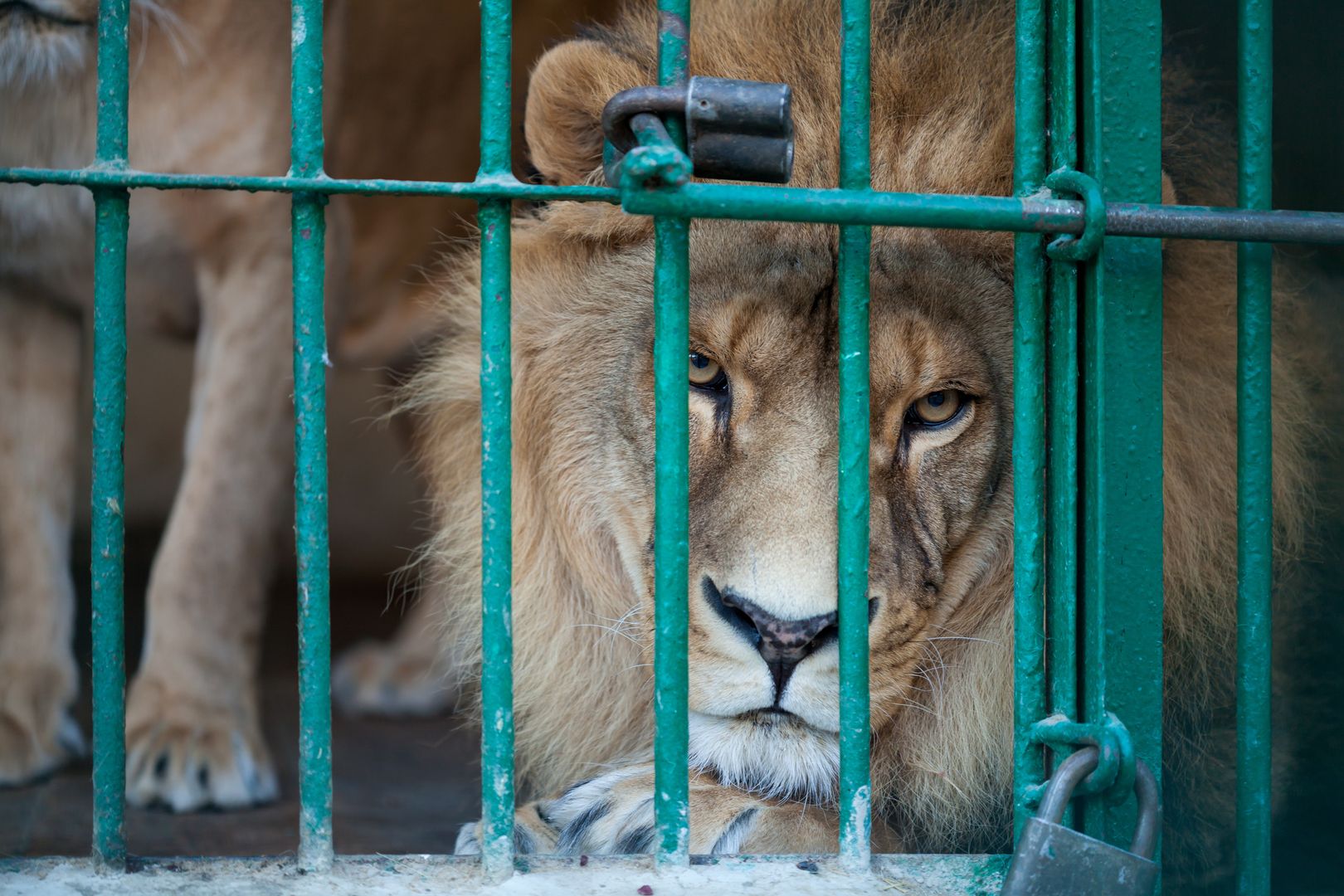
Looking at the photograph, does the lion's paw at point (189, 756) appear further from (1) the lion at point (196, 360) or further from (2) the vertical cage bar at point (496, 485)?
(2) the vertical cage bar at point (496, 485)

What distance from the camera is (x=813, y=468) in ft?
6.97

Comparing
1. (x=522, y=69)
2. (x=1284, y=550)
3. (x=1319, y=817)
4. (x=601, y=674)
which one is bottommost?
(x=1319, y=817)

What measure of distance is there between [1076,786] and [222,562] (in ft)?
6.75

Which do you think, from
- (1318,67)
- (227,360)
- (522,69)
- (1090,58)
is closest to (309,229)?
(1090,58)

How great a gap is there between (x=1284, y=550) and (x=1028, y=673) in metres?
0.79

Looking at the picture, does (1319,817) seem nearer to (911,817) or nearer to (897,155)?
(911,817)

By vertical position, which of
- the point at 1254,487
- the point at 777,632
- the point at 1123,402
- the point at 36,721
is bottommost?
the point at 36,721

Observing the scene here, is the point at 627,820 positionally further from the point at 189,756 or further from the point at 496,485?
the point at 189,756

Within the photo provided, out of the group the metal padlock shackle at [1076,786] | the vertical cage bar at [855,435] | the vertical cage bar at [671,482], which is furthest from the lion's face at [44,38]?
the metal padlock shackle at [1076,786]

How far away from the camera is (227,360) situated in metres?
3.26

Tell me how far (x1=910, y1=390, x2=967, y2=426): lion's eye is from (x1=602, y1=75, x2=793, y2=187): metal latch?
60 cm

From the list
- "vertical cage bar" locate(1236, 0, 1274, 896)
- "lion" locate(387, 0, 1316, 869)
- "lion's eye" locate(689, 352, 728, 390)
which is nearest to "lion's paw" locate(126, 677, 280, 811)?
"lion" locate(387, 0, 1316, 869)

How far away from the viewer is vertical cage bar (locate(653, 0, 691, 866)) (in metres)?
1.80

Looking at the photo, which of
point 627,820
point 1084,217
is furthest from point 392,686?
point 1084,217
